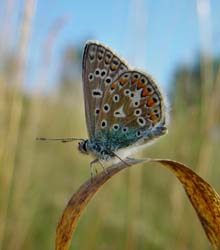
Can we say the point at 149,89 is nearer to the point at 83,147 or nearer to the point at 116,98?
the point at 116,98

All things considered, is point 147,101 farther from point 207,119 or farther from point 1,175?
point 1,175

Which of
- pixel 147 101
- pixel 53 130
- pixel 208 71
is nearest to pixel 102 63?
pixel 147 101

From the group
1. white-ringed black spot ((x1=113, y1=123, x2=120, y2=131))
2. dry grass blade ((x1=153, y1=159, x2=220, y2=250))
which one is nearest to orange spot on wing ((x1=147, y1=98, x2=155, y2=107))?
white-ringed black spot ((x1=113, y1=123, x2=120, y2=131))

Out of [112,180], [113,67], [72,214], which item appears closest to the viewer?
[72,214]

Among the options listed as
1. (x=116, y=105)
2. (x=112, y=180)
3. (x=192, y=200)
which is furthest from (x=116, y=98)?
(x=112, y=180)

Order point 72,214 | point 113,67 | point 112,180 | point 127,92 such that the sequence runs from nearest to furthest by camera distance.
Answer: point 72,214 < point 113,67 < point 127,92 < point 112,180

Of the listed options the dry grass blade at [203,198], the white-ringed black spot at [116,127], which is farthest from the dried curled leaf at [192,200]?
the white-ringed black spot at [116,127]

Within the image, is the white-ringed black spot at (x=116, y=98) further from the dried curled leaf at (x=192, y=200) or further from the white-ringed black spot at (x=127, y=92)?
the dried curled leaf at (x=192, y=200)
